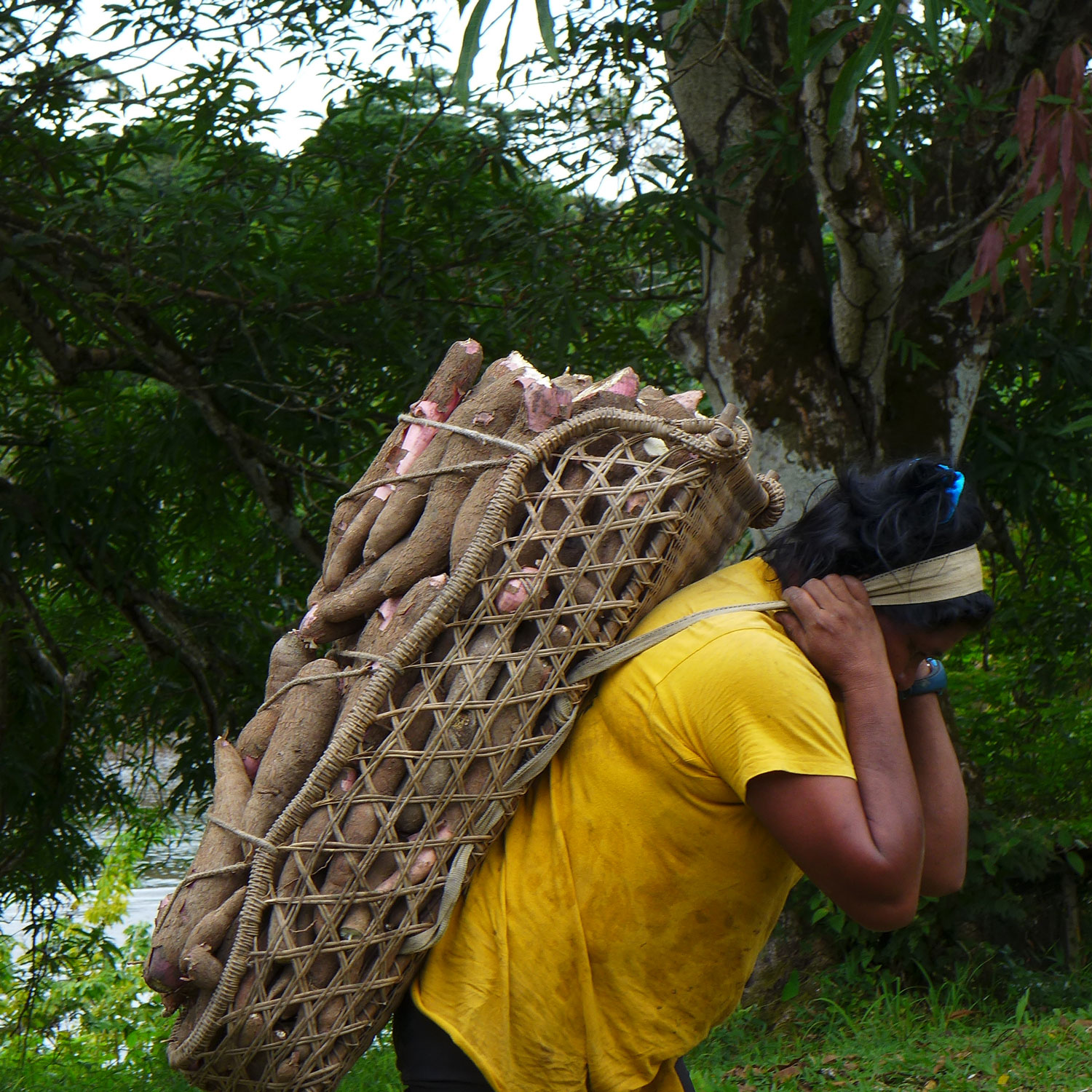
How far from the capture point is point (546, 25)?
1.36m

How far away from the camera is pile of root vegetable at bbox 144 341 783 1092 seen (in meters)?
1.58

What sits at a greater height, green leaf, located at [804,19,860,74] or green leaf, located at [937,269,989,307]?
green leaf, located at [804,19,860,74]

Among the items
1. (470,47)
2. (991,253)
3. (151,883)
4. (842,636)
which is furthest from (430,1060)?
(151,883)

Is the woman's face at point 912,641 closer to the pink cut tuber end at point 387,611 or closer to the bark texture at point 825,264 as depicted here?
the pink cut tuber end at point 387,611

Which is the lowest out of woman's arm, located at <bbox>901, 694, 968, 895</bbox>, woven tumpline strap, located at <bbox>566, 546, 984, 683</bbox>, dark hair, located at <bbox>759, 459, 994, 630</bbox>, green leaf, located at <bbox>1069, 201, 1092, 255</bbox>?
woman's arm, located at <bbox>901, 694, 968, 895</bbox>

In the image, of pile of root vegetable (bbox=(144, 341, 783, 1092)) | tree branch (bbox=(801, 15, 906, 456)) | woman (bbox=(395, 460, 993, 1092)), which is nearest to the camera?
woman (bbox=(395, 460, 993, 1092))

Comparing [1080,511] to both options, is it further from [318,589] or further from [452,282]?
[318,589]

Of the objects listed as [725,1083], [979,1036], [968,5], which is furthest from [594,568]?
[979,1036]

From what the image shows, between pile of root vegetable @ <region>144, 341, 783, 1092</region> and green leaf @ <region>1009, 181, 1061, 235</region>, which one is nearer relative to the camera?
pile of root vegetable @ <region>144, 341, 783, 1092</region>

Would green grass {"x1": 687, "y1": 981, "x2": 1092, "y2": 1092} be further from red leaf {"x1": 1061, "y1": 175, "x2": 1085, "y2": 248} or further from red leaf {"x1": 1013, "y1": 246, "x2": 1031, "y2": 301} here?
red leaf {"x1": 1061, "y1": 175, "x2": 1085, "y2": 248}

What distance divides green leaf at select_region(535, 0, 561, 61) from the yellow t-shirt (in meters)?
0.72

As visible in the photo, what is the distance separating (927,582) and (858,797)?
329mm

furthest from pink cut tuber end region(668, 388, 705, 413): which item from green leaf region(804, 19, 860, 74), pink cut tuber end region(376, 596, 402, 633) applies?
green leaf region(804, 19, 860, 74)

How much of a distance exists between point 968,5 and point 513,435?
1072 mm
